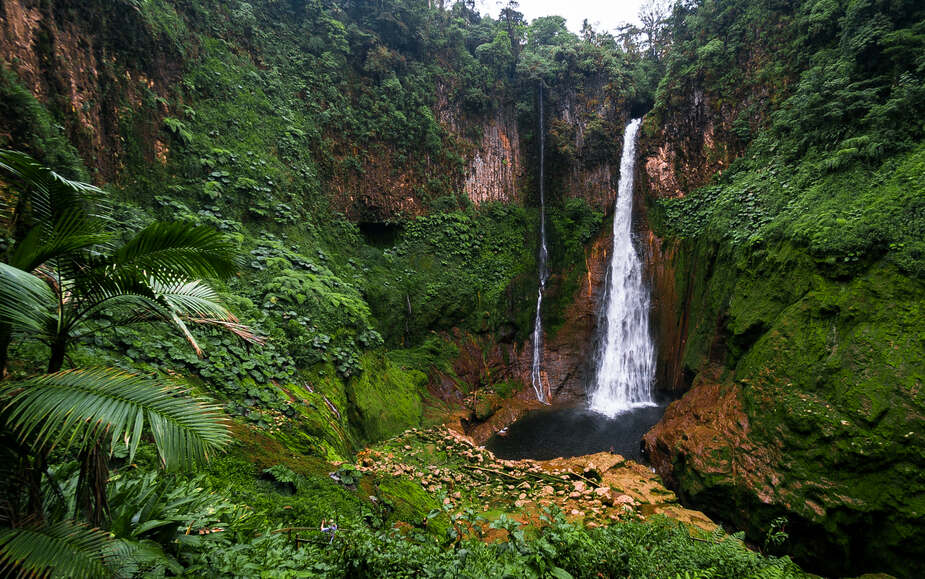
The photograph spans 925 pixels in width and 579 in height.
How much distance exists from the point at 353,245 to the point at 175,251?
37.3 ft

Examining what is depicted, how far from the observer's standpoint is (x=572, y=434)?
453 inches

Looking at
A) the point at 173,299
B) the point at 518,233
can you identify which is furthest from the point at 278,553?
the point at 518,233

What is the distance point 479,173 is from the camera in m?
18.2

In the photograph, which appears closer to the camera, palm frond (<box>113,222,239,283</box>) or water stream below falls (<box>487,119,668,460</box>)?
palm frond (<box>113,222,239,283</box>)

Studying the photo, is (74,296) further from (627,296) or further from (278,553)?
(627,296)

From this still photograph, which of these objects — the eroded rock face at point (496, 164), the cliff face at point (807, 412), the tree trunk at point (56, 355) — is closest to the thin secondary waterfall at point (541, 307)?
the eroded rock face at point (496, 164)

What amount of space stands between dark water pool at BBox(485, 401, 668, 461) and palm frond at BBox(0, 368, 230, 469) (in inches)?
374

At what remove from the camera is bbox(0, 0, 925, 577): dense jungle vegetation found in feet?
6.88

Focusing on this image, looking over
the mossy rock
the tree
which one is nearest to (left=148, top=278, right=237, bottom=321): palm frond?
the tree

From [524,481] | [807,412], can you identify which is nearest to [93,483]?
[524,481]

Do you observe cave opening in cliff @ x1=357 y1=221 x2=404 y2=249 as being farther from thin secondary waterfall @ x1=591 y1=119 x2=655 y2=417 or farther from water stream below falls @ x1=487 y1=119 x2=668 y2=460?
thin secondary waterfall @ x1=591 y1=119 x2=655 y2=417

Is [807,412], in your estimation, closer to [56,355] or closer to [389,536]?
[389,536]

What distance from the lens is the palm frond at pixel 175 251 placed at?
211 centimetres

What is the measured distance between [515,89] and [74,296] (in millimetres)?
20363
